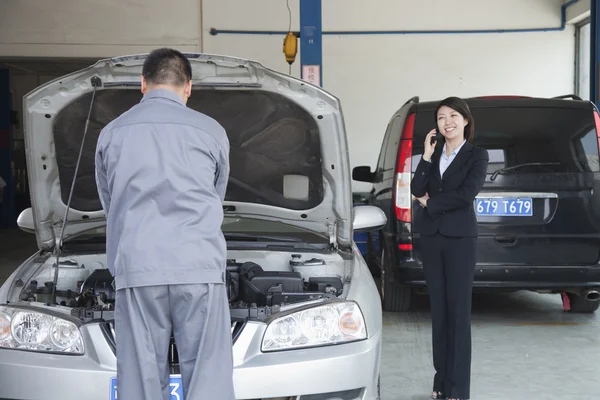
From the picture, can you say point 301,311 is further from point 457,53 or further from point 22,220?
point 457,53

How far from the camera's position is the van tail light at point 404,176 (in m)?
5.82

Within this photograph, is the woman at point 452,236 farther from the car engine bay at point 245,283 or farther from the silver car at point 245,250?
the car engine bay at point 245,283

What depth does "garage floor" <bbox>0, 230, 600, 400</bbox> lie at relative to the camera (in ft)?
15.1

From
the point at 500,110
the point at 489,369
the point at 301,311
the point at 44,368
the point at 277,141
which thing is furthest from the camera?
the point at 500,110

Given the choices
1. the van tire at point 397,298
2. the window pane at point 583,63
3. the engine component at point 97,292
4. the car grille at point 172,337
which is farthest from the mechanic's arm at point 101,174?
the window pane at point 583,63

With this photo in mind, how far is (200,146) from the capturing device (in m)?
2.61

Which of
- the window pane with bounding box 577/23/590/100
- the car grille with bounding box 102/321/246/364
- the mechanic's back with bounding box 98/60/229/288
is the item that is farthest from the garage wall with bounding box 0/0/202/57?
the mechanic's back with bounding box 98/60/229/288

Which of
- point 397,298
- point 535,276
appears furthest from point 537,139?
point 397,298

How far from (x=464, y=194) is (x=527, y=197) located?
74.1 inches

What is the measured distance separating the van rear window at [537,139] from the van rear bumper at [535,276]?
2.27 feet

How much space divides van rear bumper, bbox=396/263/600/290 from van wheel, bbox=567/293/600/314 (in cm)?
102

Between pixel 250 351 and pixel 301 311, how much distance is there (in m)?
0.28

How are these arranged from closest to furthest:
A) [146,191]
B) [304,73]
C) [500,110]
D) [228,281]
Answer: [146,191], [228,281], [500,110], [304,73]

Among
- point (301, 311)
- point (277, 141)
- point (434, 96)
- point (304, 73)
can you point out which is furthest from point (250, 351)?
point (434, 96)
